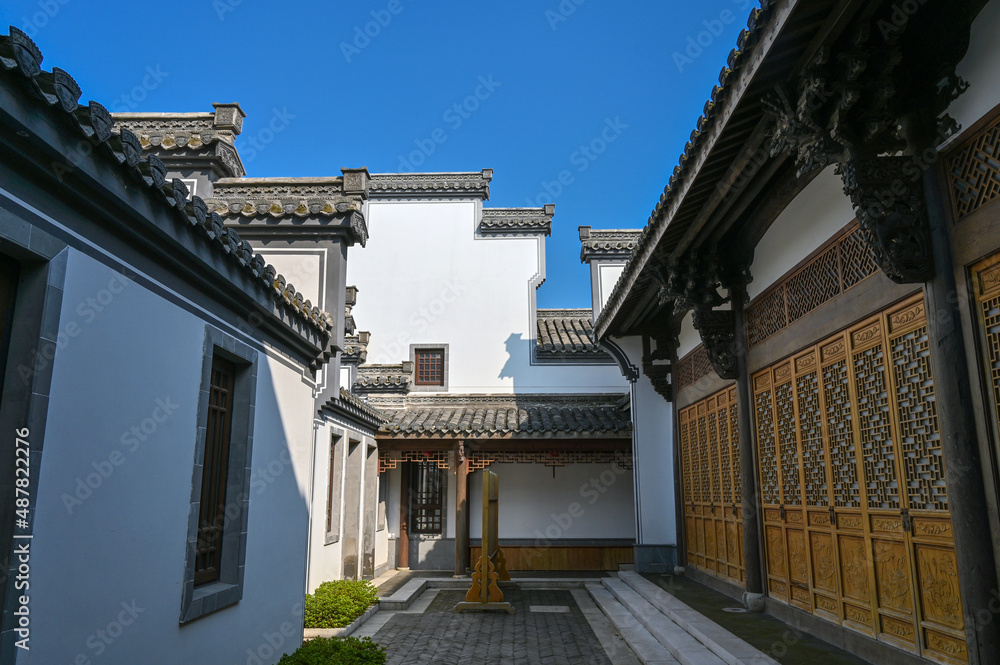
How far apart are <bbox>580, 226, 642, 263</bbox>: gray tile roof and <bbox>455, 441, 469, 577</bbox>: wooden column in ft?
18.4

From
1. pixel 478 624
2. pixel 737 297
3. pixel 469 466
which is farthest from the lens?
pixel 469 466

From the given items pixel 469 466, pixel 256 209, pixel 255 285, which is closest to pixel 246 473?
pixel 255 285

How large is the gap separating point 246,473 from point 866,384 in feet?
15.2

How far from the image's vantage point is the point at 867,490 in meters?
5.32

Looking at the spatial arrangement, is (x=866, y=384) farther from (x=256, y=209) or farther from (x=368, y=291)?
(x=368, y=291)

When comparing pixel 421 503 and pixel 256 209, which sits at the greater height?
pixel 256 209

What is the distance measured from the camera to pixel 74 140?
117 inches

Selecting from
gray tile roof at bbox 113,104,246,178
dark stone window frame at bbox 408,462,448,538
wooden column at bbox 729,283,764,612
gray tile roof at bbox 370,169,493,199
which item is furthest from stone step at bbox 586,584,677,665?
gray tile roof at bbox 370,169,493,199

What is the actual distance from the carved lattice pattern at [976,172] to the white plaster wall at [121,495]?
15.1ft

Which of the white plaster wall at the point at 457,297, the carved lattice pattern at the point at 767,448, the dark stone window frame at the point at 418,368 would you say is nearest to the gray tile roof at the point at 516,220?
the white plaster wall at the point at 457,297

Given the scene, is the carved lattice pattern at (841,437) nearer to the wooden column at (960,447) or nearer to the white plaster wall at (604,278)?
the wooden column at (960,447)

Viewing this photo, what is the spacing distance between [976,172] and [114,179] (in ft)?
14.9

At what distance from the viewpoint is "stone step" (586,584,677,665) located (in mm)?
6582

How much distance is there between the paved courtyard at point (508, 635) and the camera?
720 centimetres
